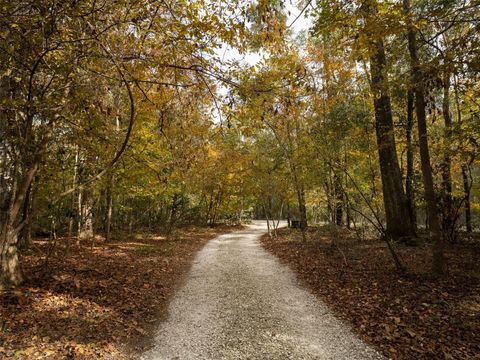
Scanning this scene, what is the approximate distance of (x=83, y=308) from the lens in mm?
5309

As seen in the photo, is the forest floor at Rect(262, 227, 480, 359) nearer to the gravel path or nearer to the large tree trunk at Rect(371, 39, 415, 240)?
the gravel path

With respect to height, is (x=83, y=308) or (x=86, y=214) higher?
(x=86, y=214)

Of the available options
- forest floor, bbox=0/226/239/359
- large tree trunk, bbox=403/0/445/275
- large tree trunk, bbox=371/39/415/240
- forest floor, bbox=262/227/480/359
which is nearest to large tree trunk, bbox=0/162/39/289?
forest floor, bbox=0/226/239/359

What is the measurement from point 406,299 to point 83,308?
21.1ft

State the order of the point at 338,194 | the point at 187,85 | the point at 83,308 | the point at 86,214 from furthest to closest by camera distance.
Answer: the point at 338,194, the point at 86,214, the point at 83,308, the point at 187,85

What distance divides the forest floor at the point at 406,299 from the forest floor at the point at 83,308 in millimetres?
3874

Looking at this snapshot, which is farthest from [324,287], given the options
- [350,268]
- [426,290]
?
[426,290]

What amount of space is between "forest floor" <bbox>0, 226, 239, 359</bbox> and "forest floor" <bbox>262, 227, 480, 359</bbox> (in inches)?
153

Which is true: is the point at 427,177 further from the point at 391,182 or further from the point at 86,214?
the point at 86,214

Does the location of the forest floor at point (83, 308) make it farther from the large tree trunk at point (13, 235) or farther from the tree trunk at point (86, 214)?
the tree trunk at point (86, 214)

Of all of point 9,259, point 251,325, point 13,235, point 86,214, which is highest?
point 86,214

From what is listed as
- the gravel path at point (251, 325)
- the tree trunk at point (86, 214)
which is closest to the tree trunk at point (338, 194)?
the gravel path at point (251, 325)

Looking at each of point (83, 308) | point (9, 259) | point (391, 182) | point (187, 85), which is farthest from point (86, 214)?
point (391, 182)

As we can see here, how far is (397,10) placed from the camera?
15.4ft
